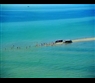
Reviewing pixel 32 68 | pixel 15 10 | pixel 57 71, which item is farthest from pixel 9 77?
pixel 15 10

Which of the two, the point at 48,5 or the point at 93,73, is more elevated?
the point at 48,5

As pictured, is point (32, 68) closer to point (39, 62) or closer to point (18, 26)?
point (39, 62)

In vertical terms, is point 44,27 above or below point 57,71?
above

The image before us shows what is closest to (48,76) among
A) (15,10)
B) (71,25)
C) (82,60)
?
(82,60)

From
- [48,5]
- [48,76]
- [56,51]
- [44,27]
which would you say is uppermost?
[48,5]

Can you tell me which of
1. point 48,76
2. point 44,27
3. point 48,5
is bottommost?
point 48,76

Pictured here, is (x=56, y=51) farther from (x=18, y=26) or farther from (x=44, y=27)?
(x=18, y=26)
